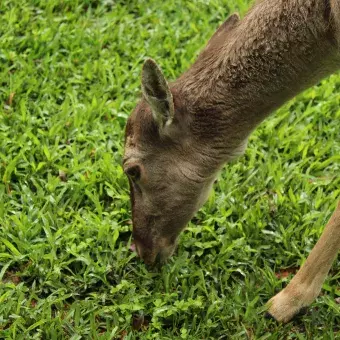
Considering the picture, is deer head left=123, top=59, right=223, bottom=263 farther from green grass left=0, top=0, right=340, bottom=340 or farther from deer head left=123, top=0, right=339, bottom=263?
green grass left=0, top=0, right=340, bottom=340

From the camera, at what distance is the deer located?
4.48 m

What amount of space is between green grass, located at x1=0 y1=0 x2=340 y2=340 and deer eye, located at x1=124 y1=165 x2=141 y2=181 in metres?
0.78

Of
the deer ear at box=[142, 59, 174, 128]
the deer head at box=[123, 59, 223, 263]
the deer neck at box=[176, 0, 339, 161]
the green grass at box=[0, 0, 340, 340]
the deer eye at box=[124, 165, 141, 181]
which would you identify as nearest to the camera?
the deer neck at box=[176, 0, 339, 161]

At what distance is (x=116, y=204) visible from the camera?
19.9 feet

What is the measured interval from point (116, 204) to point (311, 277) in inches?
64.8

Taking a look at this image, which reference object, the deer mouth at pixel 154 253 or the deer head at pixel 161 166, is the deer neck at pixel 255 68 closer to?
the deer head at pixel 161 166

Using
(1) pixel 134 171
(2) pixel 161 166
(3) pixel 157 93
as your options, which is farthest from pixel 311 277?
(3) pixel 157 93

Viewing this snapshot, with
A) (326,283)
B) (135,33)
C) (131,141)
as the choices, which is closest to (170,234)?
(131,141)

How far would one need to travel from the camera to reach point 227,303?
5316mm

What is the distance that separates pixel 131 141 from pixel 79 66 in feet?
8.79

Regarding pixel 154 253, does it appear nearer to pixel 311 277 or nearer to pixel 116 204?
pixel 116 204

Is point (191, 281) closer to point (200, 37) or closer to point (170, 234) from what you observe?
point (170, 234)

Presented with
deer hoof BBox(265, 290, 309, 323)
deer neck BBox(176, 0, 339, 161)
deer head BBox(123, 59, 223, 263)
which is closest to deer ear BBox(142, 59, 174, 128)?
deer head BBox(123, 59, 223, 263)

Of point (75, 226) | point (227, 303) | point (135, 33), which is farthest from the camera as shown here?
point (135, 33)
